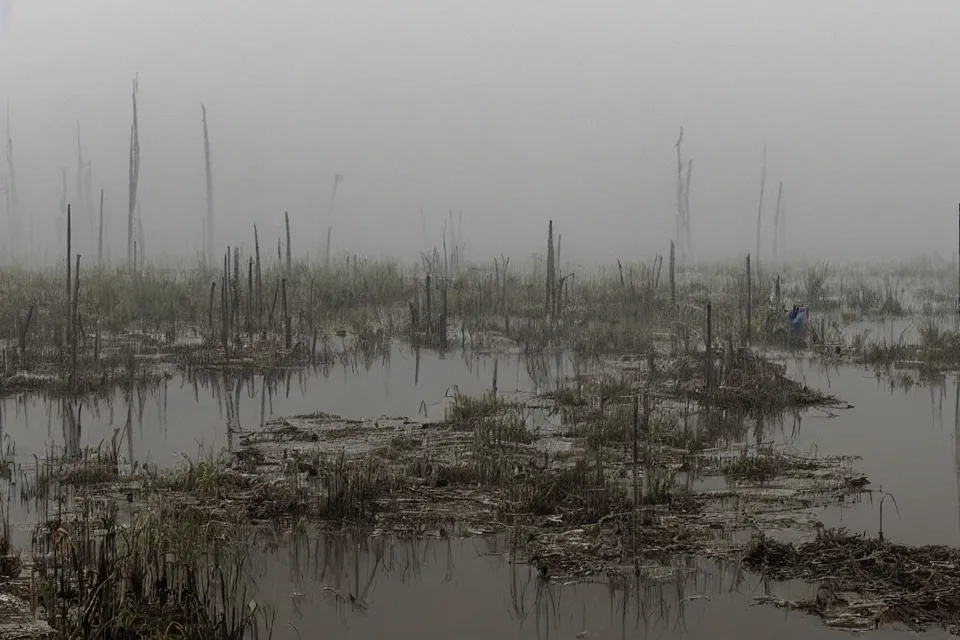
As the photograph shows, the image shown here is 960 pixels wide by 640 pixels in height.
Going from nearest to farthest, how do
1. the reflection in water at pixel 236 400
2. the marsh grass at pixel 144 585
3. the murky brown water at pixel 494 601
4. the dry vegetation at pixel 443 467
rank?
the marsh grass at pixel 144 585
the murky brown water at pixel 494 601
the dry vegetation at pixel 443 467
the reflection in water at pixel 236 400

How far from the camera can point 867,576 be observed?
186 inches

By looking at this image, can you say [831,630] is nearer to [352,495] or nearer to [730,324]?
[352,495]

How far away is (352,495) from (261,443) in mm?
2110

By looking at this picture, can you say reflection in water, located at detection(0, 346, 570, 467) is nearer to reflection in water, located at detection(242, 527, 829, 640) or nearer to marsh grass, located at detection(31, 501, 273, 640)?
marsh grass, located at detection(31, 501, 273, 640)

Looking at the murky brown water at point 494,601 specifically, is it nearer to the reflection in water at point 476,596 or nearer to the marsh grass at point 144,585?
the reflection in water at point 476,596

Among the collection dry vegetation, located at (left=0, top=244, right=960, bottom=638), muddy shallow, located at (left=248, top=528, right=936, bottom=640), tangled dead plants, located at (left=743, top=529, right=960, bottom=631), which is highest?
dry vegetation, located at (left=0, top=244, right=960, bottom=638)

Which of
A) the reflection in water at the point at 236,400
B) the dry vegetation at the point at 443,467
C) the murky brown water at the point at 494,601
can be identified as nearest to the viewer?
the murky brown water at the point at 494,601

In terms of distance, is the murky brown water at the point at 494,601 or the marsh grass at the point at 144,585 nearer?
the marsh grass at the point at 144,585

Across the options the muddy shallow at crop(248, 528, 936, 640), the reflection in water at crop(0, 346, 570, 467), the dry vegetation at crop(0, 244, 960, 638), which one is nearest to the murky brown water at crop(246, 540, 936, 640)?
the muddy shallow at crop(248, 528, 936, 640)

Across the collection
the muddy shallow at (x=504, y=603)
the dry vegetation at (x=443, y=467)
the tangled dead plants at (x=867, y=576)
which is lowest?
the muddy shallow at (x=504, y=603)

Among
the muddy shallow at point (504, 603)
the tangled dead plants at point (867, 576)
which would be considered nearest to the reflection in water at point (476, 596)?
the muddy shallow at point (504, 603)

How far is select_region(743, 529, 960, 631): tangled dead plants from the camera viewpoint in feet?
14.2

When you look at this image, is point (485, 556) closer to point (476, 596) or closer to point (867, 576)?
point (476, 596)

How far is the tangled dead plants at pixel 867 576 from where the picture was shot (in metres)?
4.33
